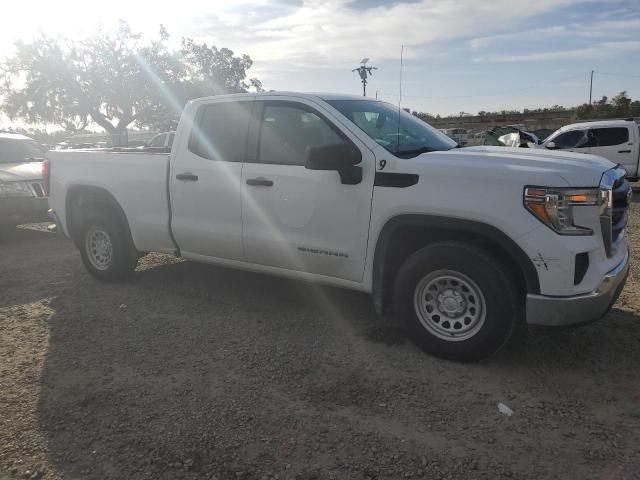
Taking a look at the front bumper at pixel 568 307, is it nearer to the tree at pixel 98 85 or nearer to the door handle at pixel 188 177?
the door handle at pixel 188 177

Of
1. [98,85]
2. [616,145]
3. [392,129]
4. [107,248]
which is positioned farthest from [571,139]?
[98,85]

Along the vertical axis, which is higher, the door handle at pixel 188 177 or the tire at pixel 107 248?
the door handle at pixel 188 177

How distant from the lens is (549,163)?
346 cm

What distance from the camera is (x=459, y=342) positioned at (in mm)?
3701

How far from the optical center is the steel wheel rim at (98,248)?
5840 mm

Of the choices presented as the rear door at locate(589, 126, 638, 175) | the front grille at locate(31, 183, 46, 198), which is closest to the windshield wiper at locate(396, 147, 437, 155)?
the front grille at locate(31, 183, 46, 198)

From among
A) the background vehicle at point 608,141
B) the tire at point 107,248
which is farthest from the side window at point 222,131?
the background vehicle at point 608,141

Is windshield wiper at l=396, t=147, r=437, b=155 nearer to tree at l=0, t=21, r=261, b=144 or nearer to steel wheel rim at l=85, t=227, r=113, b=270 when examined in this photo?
steel wheel rim at l=85, t=227, r=113, b=270

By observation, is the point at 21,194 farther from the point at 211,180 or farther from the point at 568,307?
the point at 568,307

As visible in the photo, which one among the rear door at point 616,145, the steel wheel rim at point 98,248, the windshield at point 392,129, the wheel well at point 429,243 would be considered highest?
the rear door at point 616,145

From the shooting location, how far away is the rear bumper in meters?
7.94

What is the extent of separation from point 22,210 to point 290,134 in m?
5.54

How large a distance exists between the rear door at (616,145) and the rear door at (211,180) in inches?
485

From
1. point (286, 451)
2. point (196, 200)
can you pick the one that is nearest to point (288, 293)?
point (196, 200)
